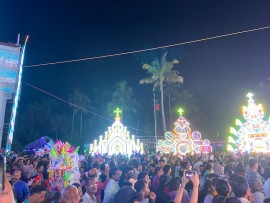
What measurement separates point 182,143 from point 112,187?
23.7m

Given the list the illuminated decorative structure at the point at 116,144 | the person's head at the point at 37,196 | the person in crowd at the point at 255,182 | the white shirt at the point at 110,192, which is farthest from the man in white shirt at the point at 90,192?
the illuminated decorative structure at the point at 116,144

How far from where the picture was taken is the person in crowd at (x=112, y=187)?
5734 mm

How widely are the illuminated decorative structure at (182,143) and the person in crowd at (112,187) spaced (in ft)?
70.6

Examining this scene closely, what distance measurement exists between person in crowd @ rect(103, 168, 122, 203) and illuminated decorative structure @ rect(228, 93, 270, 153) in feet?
95.5

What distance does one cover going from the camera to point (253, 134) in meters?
33.0

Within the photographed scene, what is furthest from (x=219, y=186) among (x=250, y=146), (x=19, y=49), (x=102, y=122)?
(x=102, y=122)

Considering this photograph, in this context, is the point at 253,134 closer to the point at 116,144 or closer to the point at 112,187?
the point at 116,144

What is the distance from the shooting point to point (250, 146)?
32.8 meters

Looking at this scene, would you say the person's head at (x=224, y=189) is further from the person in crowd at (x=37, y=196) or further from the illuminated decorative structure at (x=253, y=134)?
the illuminated decorative structure at (x=253, y=134)

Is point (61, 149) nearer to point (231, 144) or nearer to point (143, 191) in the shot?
point (143, 191)

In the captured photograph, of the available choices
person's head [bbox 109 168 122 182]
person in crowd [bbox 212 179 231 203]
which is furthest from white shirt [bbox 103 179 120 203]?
person in crowd [bbox 212 179 231 203]

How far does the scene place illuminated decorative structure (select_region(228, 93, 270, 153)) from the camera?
105ft

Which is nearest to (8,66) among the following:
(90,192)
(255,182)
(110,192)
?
(110,192)

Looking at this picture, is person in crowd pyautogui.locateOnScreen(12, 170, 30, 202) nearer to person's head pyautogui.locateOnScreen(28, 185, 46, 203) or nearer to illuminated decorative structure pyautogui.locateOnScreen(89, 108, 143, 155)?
person's head pyautogui.locateOnScreen(28, 185, 46, 203)
